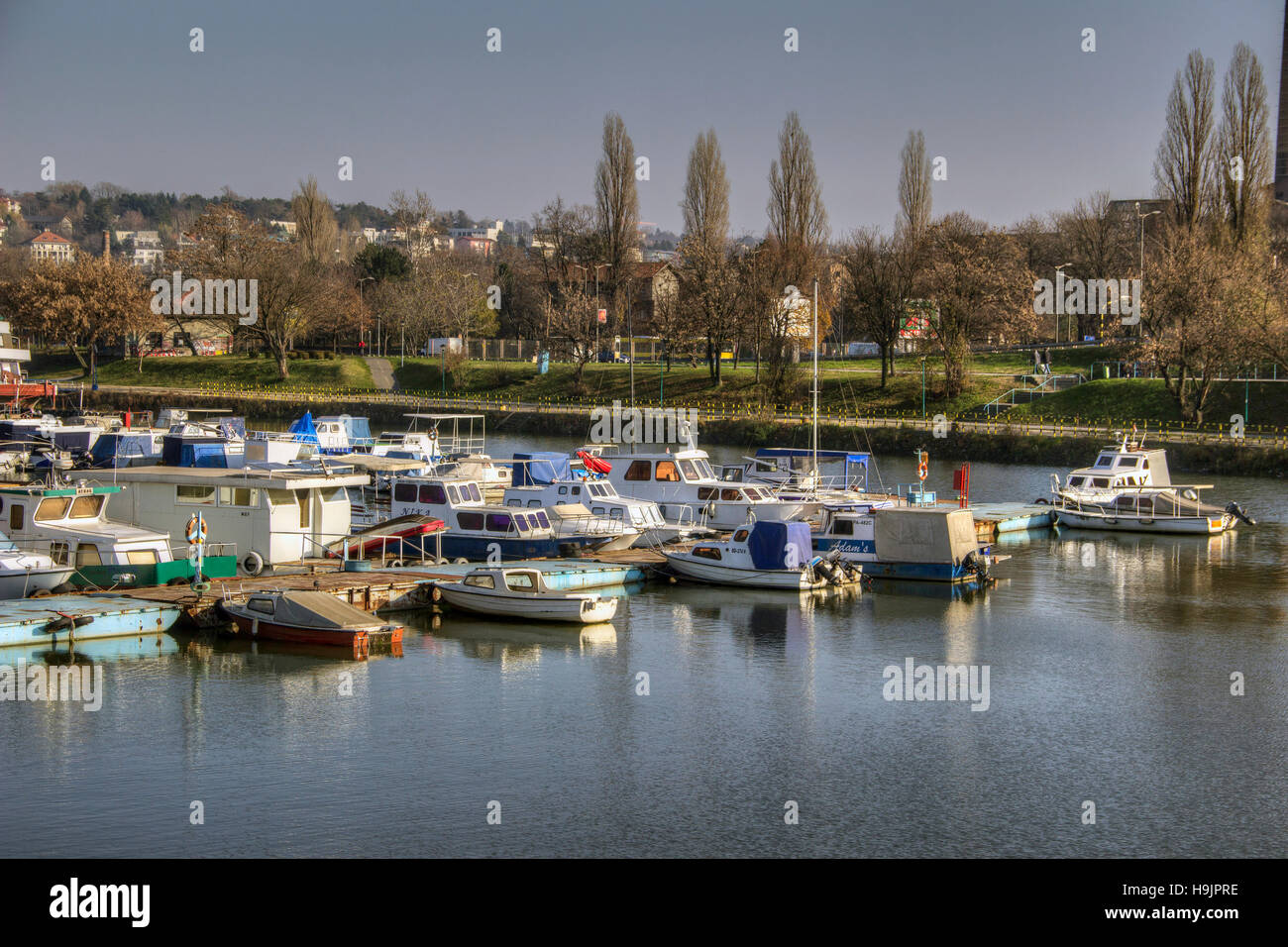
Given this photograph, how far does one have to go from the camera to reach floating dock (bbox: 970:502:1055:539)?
41.7 meters

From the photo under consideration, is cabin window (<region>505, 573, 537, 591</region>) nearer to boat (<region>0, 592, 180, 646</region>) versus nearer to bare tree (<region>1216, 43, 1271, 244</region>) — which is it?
boat (<region>0, 592, 180, 646</region>)

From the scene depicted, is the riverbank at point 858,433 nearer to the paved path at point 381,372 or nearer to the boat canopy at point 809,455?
the paved path at point 381,372

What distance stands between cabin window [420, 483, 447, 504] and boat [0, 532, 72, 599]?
10.0 metres

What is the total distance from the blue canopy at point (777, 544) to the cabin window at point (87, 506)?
1619 cm

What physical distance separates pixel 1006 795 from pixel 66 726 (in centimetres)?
1522

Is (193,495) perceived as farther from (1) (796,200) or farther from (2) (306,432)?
(1) (796,200)

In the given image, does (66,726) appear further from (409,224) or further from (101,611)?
(409,224)

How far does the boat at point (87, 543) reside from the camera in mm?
28969

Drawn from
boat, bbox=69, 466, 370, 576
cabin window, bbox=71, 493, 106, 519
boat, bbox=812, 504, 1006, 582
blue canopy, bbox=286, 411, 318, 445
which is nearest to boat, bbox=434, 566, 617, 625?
boat, bbox=69, 466, 370, 576

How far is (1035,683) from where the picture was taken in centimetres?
2512

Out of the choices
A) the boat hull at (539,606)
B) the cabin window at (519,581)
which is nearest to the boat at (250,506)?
the boat hull at (539,606)

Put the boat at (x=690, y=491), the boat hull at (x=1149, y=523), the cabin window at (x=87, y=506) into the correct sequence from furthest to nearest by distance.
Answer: the boat hull at (x=1149, y=523), the boat at (x=690, y=491), the cabin window at (x=87, y=506)
